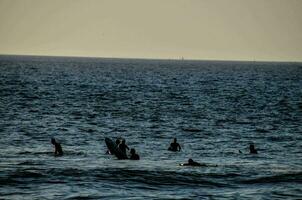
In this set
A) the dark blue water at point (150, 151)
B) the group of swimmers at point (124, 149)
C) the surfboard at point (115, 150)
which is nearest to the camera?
the dark blue water at point (150, 151)

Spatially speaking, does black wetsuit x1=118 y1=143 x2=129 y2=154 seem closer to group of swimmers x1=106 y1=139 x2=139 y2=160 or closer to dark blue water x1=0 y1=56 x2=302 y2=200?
group of swimmers x1=106 y1=139 x2=139 y2=160

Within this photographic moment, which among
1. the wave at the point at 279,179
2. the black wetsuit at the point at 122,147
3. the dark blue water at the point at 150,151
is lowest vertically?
the dark blue water at the point at 150,151

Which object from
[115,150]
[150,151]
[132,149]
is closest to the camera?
[132,149]

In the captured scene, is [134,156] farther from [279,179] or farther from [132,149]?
[279,179]

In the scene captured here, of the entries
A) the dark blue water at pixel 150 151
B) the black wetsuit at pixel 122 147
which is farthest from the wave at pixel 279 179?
the black wetsuit at pixel 122 147

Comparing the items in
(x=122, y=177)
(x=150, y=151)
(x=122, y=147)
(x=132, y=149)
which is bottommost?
(x=150, y=151)

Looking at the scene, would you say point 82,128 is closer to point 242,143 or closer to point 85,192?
point 242,143

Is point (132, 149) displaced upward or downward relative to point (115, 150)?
upward

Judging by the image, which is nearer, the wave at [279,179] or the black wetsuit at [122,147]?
the wave at [279,179]

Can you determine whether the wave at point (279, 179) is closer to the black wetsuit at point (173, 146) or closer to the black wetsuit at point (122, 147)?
the black wetsuit at point (122, 147)

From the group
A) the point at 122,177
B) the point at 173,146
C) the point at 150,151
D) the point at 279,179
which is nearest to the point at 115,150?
the point at 150,151

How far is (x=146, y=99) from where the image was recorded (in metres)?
80.0

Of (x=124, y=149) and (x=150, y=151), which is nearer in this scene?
(x=124, y=149)

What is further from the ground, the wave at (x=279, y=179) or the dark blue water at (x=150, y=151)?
the wave at (x=279, y=179)
